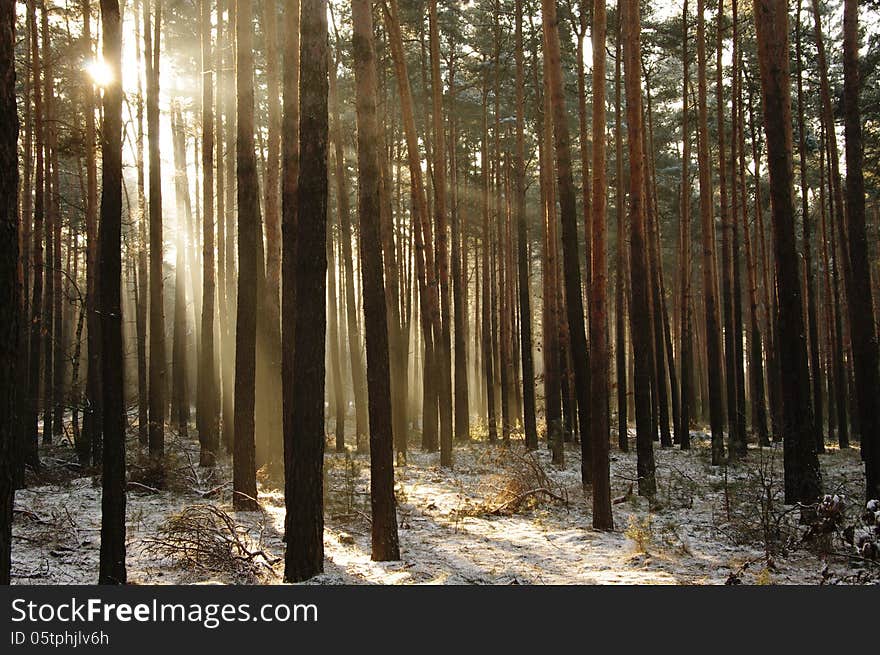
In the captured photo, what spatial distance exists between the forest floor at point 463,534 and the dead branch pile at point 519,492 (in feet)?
0.08

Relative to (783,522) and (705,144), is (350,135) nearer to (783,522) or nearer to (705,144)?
(705,144)

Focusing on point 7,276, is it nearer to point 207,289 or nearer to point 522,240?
point 207,289

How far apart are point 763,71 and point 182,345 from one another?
1727cm

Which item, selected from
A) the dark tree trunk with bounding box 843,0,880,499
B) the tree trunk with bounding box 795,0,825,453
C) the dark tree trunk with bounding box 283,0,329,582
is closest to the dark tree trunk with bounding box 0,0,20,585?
the dark tree trunk with bounding box 283,0,329,582

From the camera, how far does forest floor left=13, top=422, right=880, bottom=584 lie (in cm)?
687

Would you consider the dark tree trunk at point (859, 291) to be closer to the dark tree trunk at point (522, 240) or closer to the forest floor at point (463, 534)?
the forest floor at point (463, 534)

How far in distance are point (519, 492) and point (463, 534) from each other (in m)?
2.07

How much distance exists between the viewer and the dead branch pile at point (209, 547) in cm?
705

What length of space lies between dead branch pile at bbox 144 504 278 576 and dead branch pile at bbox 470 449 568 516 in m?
4.11

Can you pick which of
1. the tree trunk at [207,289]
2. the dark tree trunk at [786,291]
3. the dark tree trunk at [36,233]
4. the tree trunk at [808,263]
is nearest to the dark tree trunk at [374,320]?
the dark tree trunk at [786,291]

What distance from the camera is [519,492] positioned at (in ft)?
36.1

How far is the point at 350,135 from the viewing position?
24.2m

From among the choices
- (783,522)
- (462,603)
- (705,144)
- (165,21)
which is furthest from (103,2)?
(165,21)

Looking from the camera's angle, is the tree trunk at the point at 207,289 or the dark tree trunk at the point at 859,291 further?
the tree trunk at the point at 207,289
